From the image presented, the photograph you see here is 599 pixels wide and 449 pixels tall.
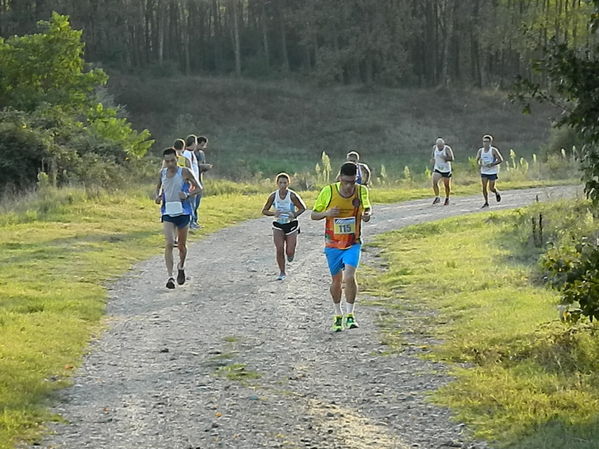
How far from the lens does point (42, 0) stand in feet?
210

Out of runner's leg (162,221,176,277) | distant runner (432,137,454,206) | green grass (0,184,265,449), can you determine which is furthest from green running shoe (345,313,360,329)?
distant runner (432,137,454,206)

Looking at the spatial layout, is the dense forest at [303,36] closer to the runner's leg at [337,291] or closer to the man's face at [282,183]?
the man's face at [282,183]

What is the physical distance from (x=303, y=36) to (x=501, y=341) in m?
64.1

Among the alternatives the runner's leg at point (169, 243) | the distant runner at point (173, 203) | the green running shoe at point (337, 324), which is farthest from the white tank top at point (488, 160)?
the green running shoe at point (337, 324)

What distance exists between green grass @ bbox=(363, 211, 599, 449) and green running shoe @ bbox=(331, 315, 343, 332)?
0.51 m

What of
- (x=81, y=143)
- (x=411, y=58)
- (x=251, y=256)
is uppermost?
(x=411, y=58)

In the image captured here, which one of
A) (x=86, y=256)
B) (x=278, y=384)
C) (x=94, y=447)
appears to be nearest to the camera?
(x=94, y=447)

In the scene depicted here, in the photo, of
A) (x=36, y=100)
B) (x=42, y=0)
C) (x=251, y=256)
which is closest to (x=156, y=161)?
(x=36, y=100)

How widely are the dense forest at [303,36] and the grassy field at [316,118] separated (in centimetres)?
239

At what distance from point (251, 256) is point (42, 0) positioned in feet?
170

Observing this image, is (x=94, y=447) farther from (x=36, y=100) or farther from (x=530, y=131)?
(x=530, y=131)

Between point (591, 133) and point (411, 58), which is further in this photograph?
point (411, 58)

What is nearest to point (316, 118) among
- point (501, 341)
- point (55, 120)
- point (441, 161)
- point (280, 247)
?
point (55, 120)

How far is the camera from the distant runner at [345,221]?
10.6 meters
